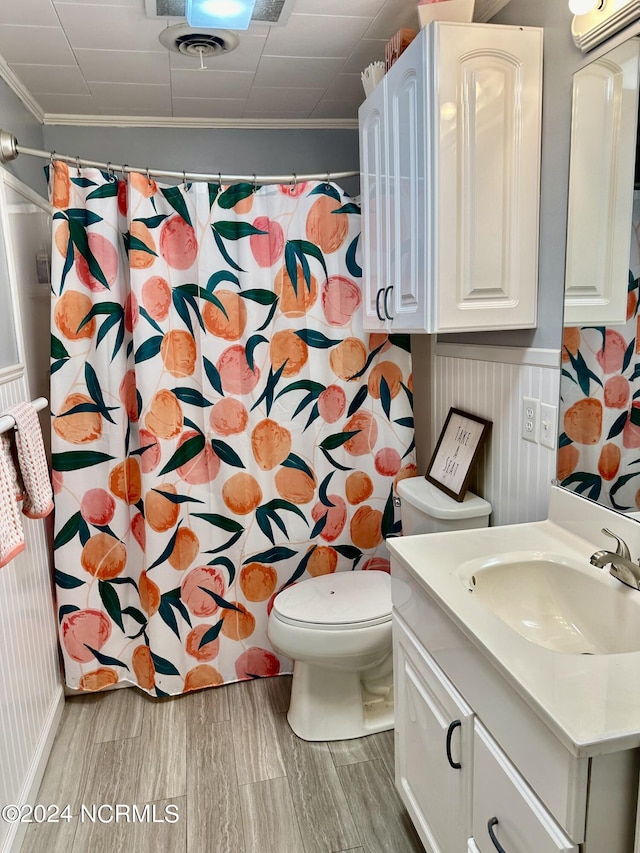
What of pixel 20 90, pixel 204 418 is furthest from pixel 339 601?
pixel 20 90

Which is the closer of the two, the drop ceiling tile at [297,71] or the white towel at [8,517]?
the white towel at [8,517]

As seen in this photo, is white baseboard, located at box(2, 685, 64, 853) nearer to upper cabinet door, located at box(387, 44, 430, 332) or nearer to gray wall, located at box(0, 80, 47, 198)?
upper cabinet door, located at box(387, 44, 430, 332)

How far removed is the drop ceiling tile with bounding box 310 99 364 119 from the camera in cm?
247

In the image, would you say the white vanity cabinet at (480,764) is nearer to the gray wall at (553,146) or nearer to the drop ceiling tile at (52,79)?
the gray wall at (553,146)

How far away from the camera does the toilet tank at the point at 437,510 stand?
6.48 ft

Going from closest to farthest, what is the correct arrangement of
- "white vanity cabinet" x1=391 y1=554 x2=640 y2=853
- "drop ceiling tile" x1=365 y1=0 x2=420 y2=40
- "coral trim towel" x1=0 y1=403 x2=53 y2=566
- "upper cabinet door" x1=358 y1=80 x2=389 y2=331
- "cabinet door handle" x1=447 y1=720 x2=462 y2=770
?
"white vanity cabinet" x1=391 y1=554 x2=640 y2=853 < "cabinet door handle" x1=447 y1=720 x2=462 y2=770 < "coral trim towel" x1=0 y1=403 x2=53 y2=566 < "drop ceiling tile" x1=365 y1=0 x2=420 y2=40 < "upper cabinet door" x1=358 y1=80 x2=389 y2=331

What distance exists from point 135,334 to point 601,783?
6.12 ft

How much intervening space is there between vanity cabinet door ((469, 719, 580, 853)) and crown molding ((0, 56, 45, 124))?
2.29 metres

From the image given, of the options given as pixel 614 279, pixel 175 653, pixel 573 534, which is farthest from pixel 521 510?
pixel 175 653

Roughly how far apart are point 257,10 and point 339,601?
70.7 inches

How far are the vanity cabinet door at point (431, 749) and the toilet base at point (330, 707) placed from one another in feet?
1.47

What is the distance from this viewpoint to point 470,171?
62.9 inches

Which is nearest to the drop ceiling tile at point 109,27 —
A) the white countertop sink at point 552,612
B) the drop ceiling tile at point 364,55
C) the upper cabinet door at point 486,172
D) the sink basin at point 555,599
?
the drop ceiling tile at point 364,55

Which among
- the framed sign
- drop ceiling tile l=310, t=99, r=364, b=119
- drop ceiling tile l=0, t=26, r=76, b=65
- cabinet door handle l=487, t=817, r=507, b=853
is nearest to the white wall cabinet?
the framed sign
